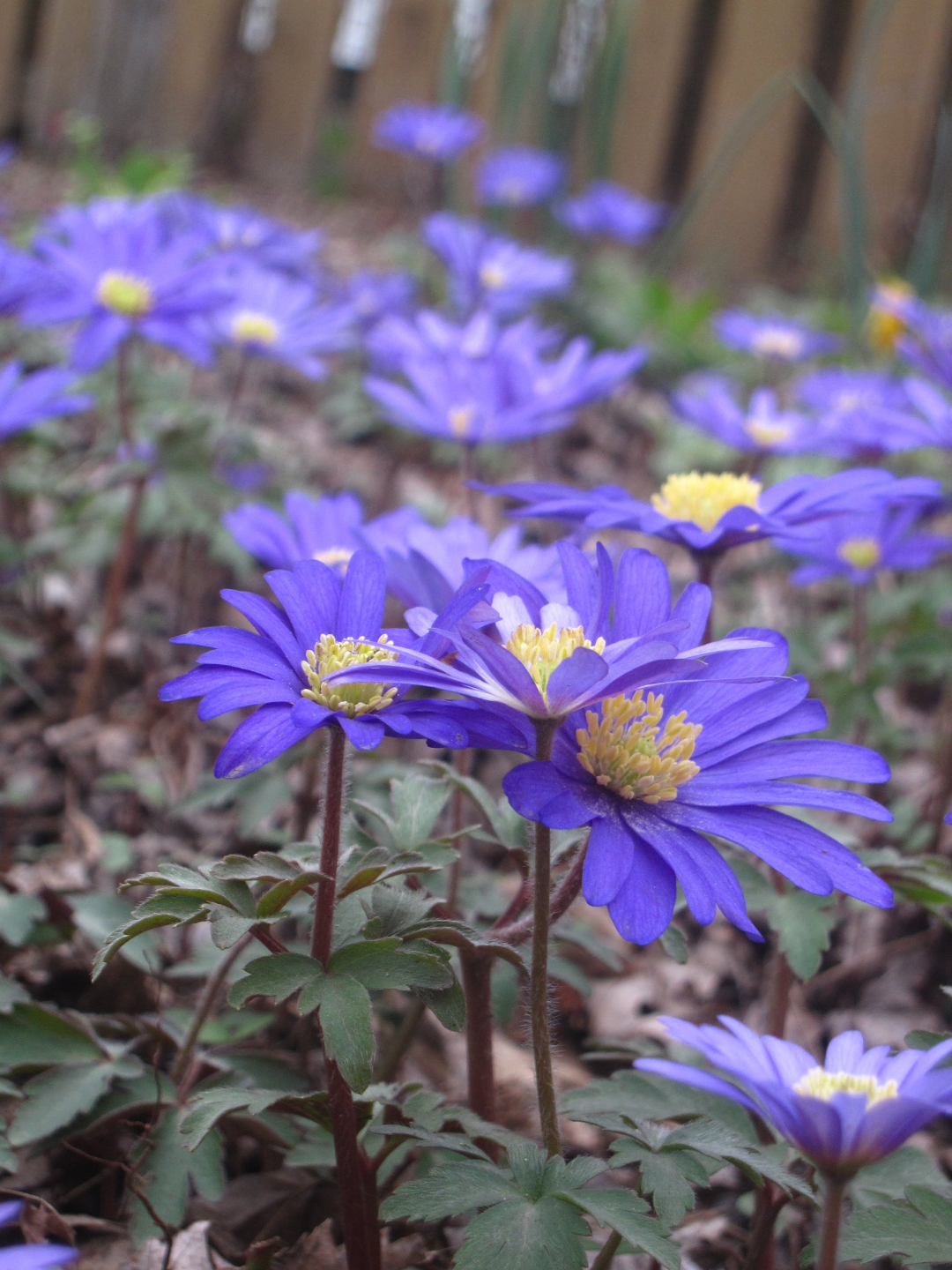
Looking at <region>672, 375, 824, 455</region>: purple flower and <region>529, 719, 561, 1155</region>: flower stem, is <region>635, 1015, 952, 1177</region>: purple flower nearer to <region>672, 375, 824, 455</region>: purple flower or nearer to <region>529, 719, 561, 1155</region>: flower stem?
<region>529, 719, 561, 1155</region>: flower stem

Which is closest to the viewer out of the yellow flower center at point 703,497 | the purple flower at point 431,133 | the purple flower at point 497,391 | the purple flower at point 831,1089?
the purple flower at point 831,1089

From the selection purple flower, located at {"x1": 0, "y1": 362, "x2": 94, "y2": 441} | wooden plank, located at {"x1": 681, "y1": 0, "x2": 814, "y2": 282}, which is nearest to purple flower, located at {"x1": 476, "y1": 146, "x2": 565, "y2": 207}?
wooden plank, located at {"x1": 681, "y1": 0, "x2": 814, "y2": 282}

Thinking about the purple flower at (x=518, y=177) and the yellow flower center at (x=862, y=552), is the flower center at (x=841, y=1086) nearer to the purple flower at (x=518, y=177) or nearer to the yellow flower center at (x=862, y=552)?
the yellow flower center at (x=862, y=552)

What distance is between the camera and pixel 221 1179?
108cm

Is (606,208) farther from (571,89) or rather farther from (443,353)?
(443,353)

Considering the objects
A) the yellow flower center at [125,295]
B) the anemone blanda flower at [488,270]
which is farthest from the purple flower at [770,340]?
the yellow flower center at [125,295]

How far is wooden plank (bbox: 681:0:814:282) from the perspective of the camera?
245 inches

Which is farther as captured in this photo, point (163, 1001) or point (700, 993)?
point (700, 993)

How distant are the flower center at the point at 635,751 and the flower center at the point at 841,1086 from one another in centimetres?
25

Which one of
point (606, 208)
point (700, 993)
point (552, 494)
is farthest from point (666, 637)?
point (606, 208)

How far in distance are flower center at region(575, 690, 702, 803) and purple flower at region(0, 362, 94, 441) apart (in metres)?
1.20

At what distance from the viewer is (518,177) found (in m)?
4.60

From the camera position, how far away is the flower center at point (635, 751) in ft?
3.13

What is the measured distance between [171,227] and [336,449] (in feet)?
3.62
